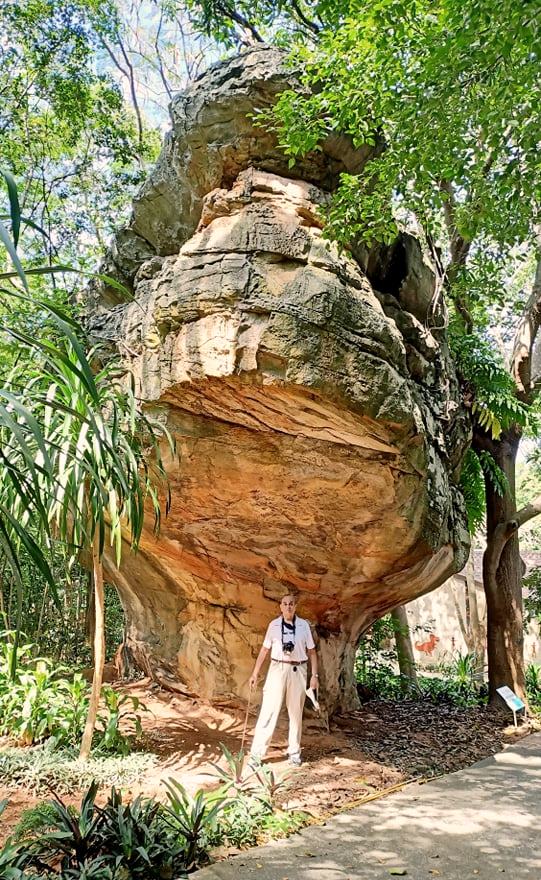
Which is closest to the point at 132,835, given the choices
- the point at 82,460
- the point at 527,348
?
the point at 82,460

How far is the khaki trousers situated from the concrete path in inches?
29.8

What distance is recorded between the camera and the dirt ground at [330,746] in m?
4.09

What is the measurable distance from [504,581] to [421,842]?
4.58 metres

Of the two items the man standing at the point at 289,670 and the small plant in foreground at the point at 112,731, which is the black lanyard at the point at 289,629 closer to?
the man standing at the point at 289,670

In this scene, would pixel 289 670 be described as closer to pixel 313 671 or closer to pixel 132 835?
pixel 313 671

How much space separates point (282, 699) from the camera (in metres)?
4.46

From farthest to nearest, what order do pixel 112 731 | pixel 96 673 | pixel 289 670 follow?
1. pixel 289 670
2. pixel 112 731
3. pixel 96 673

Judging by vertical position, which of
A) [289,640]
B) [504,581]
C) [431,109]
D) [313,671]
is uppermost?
[431,109]

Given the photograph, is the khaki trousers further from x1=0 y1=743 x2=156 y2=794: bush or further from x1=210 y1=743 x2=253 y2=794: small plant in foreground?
x1=0 y1=743 x2=156 y2=794: bush

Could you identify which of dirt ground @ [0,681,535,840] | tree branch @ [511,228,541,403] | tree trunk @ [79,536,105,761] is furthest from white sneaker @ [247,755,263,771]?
tree branch @ [511,228,541,403]

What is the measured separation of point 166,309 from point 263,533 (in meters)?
2.09

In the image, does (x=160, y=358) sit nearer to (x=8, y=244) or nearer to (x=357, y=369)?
(x=357, y=369)

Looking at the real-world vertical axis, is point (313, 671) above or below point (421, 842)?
above

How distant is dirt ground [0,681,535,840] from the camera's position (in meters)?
4.09
